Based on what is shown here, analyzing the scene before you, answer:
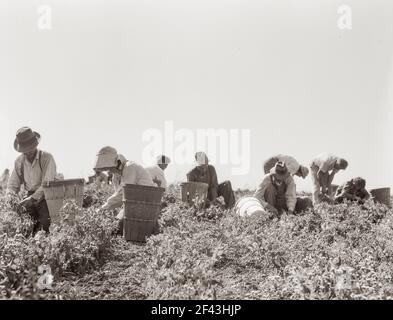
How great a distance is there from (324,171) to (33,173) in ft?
18.8

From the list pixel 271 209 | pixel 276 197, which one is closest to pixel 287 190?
pixel 276 197

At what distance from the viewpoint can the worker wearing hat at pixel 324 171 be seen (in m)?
10.5

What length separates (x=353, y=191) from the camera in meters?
9.94

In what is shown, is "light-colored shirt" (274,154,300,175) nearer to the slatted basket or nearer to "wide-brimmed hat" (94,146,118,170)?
"wide-brimmed hat" (94,146,118,170)

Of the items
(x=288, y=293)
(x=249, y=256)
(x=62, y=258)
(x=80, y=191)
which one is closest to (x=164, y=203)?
(x=80, y=191)

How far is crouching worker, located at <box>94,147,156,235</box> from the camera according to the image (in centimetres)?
695

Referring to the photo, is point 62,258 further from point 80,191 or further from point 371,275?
point 371,275

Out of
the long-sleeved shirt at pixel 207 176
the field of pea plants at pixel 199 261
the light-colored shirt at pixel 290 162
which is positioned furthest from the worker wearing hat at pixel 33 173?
the light-colored shirt at pixel 290 162

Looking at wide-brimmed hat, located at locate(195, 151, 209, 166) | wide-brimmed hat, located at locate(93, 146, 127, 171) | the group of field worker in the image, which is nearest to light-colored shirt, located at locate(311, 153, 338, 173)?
the group of field worker

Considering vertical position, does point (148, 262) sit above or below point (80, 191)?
below

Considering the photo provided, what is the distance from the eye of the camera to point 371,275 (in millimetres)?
4262

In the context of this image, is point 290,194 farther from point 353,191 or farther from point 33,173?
point 33,173

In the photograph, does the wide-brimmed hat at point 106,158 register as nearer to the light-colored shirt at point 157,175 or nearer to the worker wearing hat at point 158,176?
the worker wearing hat at point 158,176
